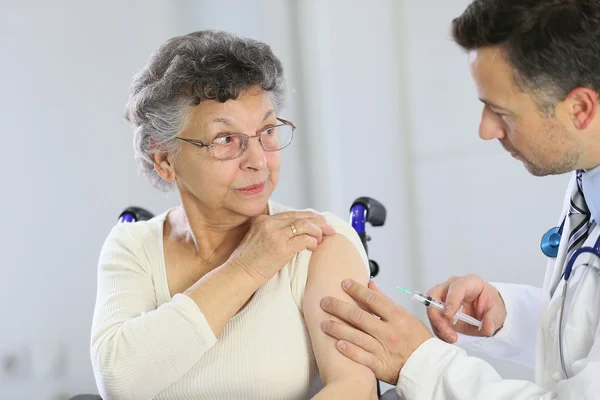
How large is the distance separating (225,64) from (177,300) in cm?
55

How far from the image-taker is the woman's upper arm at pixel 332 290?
1.56 metres

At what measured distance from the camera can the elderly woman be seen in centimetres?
161

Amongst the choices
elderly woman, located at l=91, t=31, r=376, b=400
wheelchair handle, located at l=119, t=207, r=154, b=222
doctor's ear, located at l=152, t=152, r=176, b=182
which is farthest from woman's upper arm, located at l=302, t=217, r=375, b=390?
wheelchair handle, located at l=119, t=207, r=154, b=222

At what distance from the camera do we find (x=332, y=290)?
166cm

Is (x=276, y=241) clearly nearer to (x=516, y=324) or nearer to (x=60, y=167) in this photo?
(x=516, y=324)

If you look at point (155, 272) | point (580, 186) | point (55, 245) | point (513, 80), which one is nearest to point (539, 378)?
point (580, 186)

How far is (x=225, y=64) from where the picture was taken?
1734 millimetres

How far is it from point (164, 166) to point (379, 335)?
2.36 feet

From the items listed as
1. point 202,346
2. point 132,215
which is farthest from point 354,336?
point 132,215

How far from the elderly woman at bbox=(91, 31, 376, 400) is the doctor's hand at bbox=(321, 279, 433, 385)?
1.3 inches

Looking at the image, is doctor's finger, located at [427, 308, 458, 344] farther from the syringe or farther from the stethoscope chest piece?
the stethoscope chest piece

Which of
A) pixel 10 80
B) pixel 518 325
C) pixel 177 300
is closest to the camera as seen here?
pixel 177 300

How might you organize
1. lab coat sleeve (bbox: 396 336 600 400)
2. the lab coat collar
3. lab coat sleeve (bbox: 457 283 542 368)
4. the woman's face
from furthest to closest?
lab coat sleeve (bbox: 457 283 542 368), the woman's face, the lab coat collar, lab coat sleeve (bbox: 396 336 600 400)

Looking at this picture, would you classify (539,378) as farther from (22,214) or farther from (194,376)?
(22,214)
